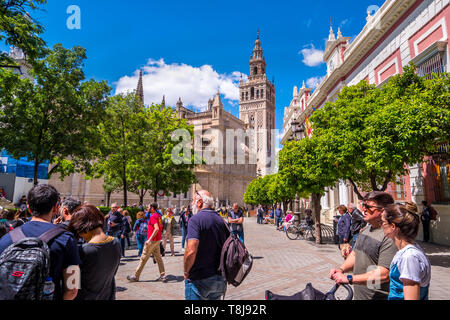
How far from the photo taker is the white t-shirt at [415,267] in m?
2.02

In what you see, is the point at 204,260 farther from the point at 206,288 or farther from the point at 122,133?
the point at 122,133

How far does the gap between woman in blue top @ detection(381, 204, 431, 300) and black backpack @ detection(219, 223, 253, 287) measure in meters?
1.39

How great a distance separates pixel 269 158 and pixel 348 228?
82.5 meters

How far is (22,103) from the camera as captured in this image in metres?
13.2

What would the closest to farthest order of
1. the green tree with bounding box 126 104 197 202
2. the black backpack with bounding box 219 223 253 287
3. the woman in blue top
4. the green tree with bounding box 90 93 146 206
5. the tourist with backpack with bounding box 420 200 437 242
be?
the woman in blue top < the black backpack with bounding box 219 223 253 287 < the tourist with backpack with bounding box 420 200 437 242 < the green tree with bounding box 90 93 146 206 < the green tree with bounding box 126 104 197 202

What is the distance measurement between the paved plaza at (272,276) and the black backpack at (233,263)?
2633mm

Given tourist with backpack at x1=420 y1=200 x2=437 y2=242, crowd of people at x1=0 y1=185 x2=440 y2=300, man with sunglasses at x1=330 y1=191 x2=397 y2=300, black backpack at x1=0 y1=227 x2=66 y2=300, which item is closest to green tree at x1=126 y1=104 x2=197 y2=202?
tourist with backpack at x1=420 y1=200 x2=437 y2=242

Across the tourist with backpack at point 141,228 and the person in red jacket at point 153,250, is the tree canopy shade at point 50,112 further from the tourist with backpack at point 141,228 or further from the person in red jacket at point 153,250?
the person in red jacket at point 153,250

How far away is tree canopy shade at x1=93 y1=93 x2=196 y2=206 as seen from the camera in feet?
66.7

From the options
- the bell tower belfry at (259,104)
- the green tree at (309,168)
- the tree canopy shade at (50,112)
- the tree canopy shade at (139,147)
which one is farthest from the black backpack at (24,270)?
the bell tower belfry at (259,104)

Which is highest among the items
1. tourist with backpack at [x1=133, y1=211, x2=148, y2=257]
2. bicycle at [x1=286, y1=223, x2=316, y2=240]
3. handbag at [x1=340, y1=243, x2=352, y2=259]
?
tourist with backpack at [x1=133, y1=211, x2=148, y2=257]

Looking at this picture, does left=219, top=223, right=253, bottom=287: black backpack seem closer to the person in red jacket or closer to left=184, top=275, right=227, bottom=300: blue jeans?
left=184, top=275, right=227, bottom=300: blue jeans
